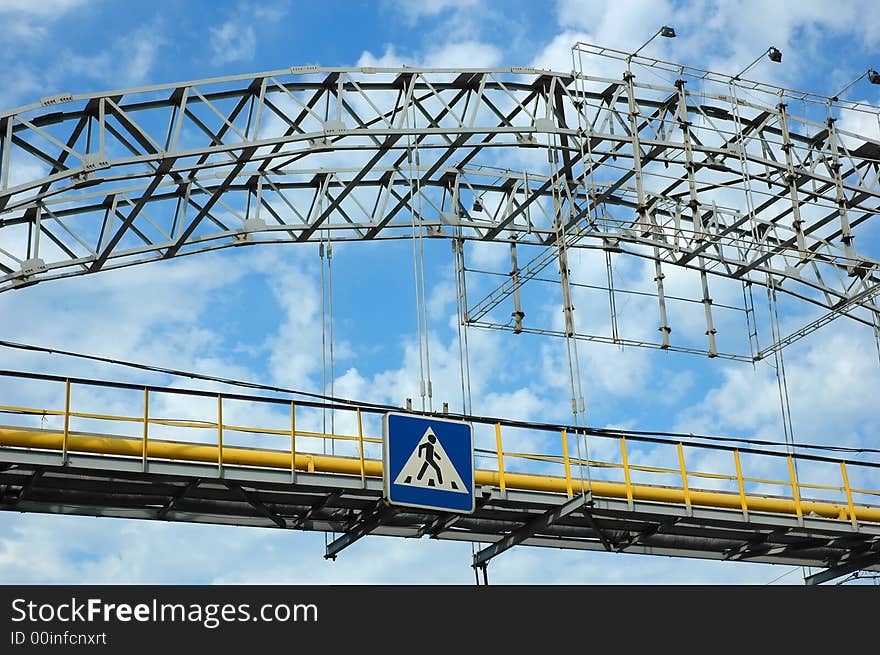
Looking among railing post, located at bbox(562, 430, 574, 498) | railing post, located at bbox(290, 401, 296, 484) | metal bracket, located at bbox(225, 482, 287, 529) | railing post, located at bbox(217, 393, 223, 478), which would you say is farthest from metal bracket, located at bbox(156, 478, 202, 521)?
railing post, located at bbox(562, 430, 574, 498)

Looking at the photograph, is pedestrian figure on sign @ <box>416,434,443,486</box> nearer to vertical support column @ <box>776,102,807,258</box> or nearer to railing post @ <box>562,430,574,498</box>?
railing post @ <box>562,430,574,498</box>

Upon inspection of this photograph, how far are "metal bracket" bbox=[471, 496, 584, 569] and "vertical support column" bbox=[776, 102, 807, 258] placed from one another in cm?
1115

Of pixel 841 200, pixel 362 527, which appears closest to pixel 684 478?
pixel 362 527

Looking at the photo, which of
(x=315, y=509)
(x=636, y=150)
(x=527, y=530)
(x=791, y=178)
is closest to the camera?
(x=315, y=509)

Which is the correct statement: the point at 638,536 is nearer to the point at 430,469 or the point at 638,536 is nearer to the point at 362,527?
the point at 362,527

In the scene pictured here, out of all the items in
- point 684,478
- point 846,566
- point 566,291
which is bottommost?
point 846,566

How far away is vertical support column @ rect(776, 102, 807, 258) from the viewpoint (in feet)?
97.5

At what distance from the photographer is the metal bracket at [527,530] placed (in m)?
21.2

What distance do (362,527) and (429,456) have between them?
2920 mm

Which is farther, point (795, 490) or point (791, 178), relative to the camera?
point (791, 178)

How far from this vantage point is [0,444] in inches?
744

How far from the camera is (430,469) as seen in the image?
18500 mm

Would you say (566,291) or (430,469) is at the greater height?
(566,291)
